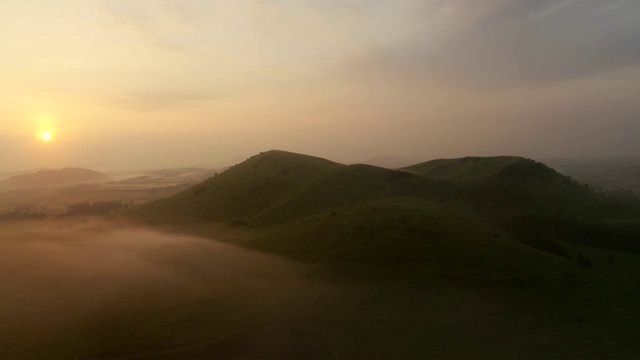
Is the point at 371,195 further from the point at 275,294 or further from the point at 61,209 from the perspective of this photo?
the point at 61,209

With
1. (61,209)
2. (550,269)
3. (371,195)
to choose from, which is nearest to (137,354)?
(550,269)

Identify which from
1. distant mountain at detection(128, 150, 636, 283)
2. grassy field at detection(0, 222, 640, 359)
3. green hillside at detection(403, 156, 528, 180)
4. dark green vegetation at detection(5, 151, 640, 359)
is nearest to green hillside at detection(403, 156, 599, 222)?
green hillside at detection(403, 156, 528, 180)

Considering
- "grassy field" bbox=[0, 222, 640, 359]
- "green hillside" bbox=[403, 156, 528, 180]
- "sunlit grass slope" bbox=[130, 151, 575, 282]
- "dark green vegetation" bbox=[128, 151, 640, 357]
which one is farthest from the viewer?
"green hillside" bbox=[403, 156, 528, 180]

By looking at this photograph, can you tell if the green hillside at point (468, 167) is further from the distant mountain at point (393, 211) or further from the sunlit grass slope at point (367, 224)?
the sunlit grass slope at point (367, 224)

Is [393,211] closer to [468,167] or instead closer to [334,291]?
[334,291]

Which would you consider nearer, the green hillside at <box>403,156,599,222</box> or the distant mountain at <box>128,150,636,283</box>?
the distant mountain at <box>128,150,636,283</box>

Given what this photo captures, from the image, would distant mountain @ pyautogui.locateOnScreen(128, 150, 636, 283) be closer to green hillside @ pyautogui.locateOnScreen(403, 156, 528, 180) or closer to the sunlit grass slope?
the sunlit grass slope

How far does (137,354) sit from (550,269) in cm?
2831

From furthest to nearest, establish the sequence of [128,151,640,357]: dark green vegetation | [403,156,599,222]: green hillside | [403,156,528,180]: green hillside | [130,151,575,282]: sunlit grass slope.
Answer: [403,156,528,180]: green hillside
[403,156,599,222]: green hillside
[130,151,575,282]: sunlit grass slope
[128,151,640,357]: dark green vegetation

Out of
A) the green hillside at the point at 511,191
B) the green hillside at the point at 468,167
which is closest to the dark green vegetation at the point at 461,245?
the green hillside at the point at 511,191

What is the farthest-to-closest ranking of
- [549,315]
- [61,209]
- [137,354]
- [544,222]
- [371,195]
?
[61,209] < [371,195] < [544,222] < [549,315] < [137,354]

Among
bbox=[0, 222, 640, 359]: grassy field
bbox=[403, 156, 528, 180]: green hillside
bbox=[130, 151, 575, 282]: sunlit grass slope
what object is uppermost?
bbox=[403, 156, 528, 180]: green hillside

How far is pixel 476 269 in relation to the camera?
32500 mm

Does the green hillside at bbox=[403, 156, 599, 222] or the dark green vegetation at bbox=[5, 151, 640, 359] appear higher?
the green hillside at bbox=[403, 156, 599, 222]
